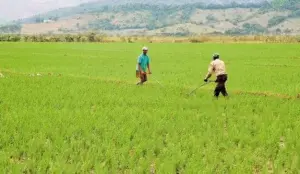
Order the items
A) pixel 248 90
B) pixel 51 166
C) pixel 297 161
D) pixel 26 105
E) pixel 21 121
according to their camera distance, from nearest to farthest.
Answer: pixel 51 166
pixel 297 161
pixel 21 121
pixel 26 105
pixel 248 90

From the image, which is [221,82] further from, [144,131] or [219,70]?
[144,131]

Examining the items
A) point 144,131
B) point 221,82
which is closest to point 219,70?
point 221,82

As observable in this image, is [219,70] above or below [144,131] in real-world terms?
above

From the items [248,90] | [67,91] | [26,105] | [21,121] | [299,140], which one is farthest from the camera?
[248,90]

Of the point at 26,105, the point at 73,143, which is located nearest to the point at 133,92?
the point at 26,105

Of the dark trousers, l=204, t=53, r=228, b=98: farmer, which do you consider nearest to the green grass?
the dark trousers

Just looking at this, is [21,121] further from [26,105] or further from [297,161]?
[297,161]

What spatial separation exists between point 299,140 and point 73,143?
3.75 metres

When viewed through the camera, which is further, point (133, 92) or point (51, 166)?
point (133, 92)

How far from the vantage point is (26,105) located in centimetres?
1005

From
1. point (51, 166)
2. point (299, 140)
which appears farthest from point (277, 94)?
point (51, 166)

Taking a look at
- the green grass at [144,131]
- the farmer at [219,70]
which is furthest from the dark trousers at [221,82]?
the green grass at [144,131]

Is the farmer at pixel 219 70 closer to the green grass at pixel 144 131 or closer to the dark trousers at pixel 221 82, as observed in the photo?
the dark trousers at pixel 221 82

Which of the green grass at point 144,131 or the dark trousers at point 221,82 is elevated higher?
the dark trousers at point 221,82
